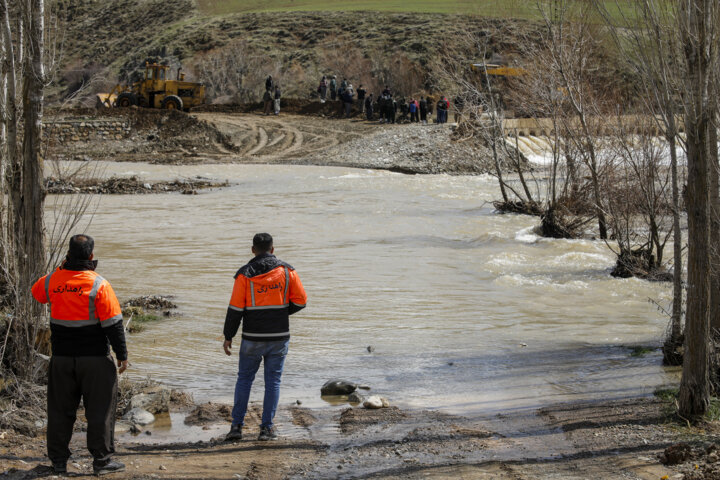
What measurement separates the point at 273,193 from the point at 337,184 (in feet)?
11.2

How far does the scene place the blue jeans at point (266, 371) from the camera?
670cm

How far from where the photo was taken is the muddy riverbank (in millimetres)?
5816

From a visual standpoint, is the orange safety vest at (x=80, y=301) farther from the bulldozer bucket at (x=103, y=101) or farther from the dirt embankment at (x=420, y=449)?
the bulldozer bucket at (x=103, y=101)

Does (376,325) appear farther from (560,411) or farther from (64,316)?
(64,316)

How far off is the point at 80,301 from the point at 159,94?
140ft

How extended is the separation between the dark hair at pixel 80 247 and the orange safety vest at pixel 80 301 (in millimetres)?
120

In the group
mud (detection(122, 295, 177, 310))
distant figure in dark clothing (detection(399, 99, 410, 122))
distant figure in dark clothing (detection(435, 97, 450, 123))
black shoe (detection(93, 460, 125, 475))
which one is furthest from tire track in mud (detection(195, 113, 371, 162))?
black shoe (detection(93, 460, 125, 475))

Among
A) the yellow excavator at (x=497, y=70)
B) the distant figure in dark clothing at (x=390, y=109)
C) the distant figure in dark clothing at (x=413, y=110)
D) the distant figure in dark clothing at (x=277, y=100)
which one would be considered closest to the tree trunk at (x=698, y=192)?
the yellow excavator at (x=497, y=70)

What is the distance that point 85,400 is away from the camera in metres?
5.78

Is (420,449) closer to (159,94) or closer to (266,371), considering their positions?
(266,371)

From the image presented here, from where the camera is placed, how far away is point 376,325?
1212cm

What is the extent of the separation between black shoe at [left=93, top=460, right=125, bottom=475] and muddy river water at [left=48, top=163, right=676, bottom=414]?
2.62 m

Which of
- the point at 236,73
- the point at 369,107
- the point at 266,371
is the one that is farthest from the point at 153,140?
the point at 266,371

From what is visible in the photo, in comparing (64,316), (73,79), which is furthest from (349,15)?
(64,316)
